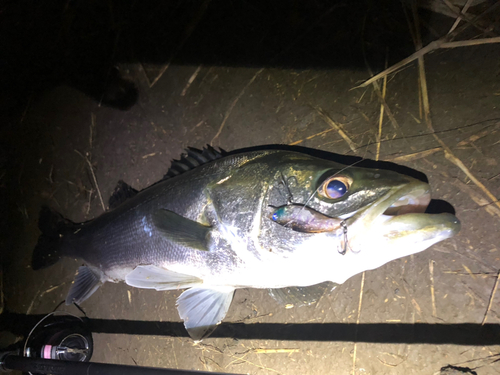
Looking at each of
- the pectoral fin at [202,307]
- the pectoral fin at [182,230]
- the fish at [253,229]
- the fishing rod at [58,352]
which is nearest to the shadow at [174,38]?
the fish at [253,229]

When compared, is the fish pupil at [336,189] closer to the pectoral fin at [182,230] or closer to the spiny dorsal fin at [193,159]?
the pectoral fin at [182,230]

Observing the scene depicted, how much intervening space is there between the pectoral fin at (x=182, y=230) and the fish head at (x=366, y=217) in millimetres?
619

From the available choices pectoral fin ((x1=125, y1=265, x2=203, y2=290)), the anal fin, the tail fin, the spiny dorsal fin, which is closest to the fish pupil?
the spiny dorsal fin

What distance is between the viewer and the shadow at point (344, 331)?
182 cm

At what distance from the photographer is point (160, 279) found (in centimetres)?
188

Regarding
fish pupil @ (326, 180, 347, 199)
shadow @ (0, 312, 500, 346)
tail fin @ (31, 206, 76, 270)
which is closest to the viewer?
fish pupil @ (326, 180, 347, 199)

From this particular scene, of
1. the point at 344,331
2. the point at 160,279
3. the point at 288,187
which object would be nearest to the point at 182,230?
the point at 160,279

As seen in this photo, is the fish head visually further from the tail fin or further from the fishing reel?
the fishing reel

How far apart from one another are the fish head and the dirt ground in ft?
2.14

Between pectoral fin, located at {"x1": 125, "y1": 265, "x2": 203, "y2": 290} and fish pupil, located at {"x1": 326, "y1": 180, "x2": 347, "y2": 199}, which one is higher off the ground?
fish pupil, located at {"x1": 326, "y1": 180, "x2": 347, "y2": 199}

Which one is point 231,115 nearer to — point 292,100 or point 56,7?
point 292,100

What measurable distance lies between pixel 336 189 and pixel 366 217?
0.21 m

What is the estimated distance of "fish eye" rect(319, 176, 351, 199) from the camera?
1.42 meters

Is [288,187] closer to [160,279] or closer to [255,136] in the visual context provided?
[255,136]
